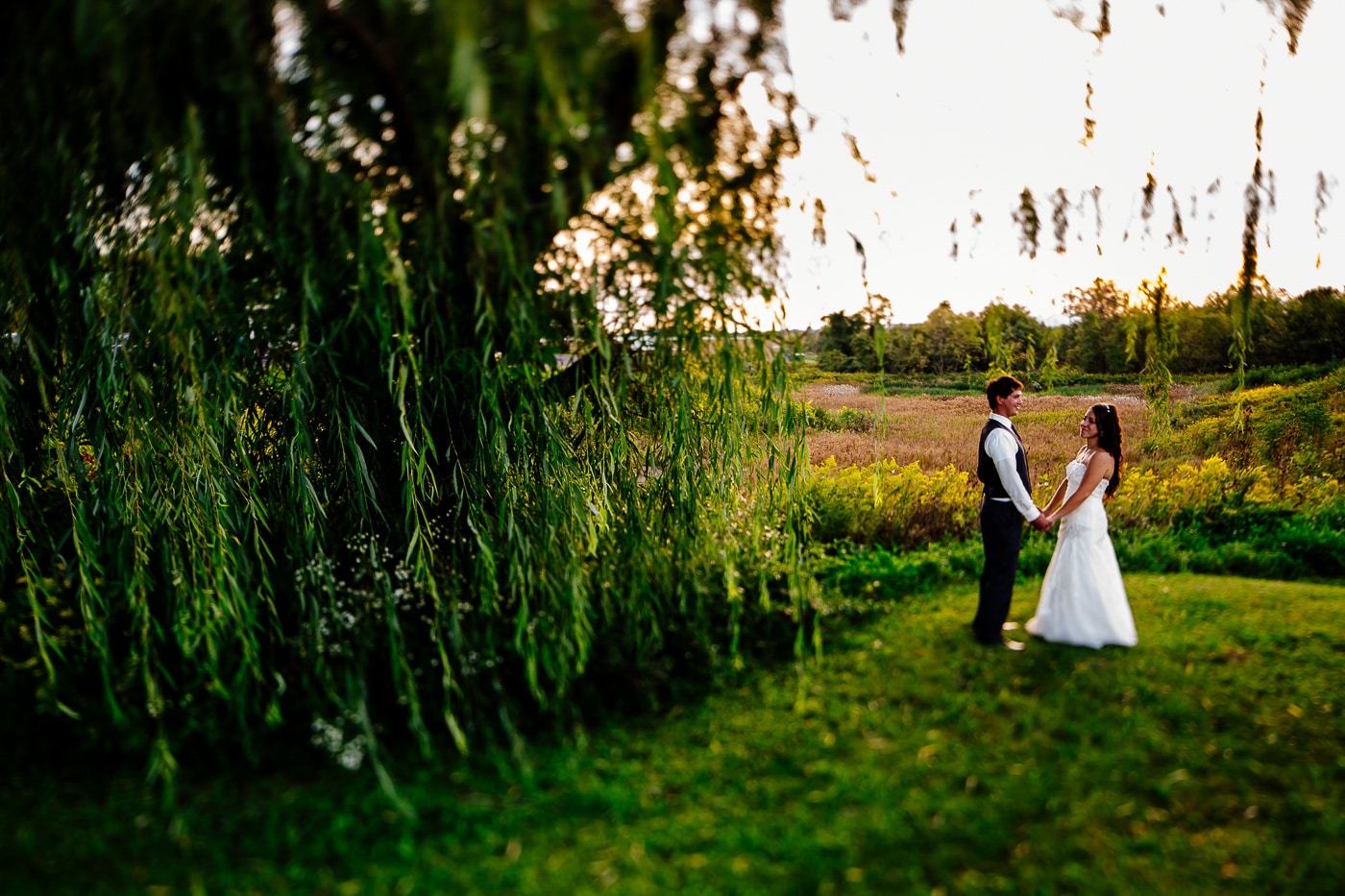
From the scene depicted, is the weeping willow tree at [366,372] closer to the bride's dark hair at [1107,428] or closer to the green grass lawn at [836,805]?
the green grass lawn at [836,805]

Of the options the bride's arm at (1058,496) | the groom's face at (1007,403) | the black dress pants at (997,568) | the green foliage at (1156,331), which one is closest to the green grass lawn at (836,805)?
the black dress pants at (997,568)

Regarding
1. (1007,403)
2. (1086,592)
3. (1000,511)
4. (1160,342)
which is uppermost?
(1160,342)

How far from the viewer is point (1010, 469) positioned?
4.15 m

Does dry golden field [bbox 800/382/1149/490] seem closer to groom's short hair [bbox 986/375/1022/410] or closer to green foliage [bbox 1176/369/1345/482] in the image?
green foliage [bbox 1176/369/1345/482]

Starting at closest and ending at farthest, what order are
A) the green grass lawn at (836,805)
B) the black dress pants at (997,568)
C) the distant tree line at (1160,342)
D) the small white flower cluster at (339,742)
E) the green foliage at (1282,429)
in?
the green grass lawn at (836,805) < the small white flower cluster at (339,742) < the black dress pants at (997,568) < the distant tree line at (1160,342) < the green foliage at (1282,429)

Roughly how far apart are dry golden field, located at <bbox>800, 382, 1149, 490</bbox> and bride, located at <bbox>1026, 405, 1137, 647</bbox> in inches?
131

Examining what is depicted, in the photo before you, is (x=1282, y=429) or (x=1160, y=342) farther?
(x=1282, y=429)

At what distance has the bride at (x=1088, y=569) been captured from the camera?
4.15 metres

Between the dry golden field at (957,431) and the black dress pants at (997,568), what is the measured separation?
11.3ft

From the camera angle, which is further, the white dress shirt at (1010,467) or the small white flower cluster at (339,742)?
the white dress shirt at (1010,467)

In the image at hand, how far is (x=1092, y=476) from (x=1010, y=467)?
0.52 m

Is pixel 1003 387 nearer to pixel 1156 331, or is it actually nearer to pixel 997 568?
pixel 997 568

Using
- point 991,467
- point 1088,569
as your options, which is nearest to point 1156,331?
point 991,467

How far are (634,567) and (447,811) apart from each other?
1445 mm
